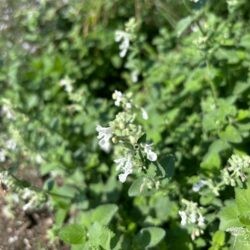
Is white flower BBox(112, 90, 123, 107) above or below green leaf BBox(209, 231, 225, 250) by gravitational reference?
above

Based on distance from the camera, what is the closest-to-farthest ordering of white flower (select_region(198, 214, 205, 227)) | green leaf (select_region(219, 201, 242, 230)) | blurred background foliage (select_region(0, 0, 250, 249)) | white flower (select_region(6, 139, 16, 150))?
green leaf (select_region(219, 201, 242, 230)) < white flower (select_region(198, 214, 205, 227)) < blurred background foliage (select_region(0, 0, 250, 249)) < white flower (select_region(6, 139, 16, 150))

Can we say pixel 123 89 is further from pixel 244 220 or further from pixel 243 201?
pixel 244 220

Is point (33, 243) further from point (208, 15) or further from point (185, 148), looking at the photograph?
point (208, 15)

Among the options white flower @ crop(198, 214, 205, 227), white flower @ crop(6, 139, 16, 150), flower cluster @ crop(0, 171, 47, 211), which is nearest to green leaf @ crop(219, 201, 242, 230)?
white flower @ crop(198, 214, 205, 227)

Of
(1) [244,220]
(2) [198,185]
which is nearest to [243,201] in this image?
(1) [244,220]

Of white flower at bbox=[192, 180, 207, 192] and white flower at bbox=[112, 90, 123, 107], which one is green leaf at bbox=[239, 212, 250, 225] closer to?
white flower at bbox=[192, 180, 207, 192]
